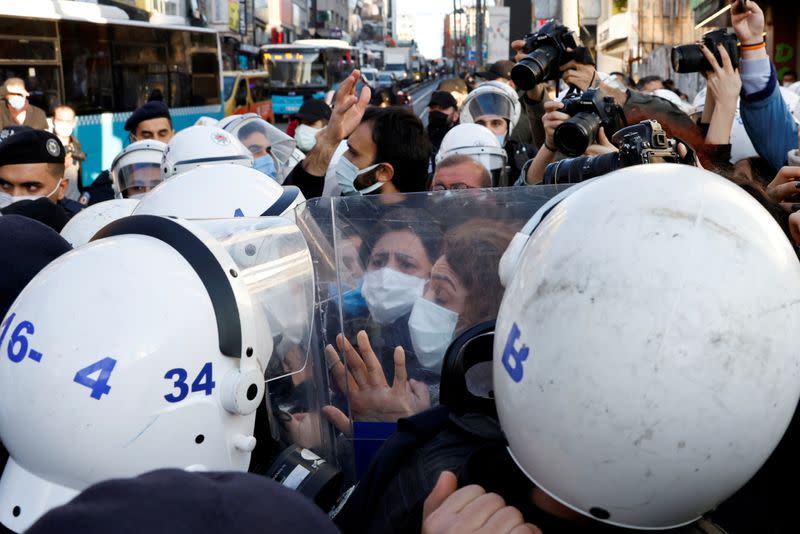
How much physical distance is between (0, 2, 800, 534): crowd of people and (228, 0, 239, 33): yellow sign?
47.3 m

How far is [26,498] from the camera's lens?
6.99 ft

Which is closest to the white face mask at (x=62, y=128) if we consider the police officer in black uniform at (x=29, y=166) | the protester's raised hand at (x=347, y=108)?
the police officer in black uniform at (x=29, y=166)

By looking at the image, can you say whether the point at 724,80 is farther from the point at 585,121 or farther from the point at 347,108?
the point at 347,108

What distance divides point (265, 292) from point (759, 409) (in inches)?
48.9

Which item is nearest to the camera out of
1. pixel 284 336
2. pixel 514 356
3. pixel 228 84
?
pixel 514 356

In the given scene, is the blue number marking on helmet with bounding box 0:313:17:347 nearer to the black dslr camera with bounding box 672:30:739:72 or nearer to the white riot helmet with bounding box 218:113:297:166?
the black dslr camera with bounding box 672:30:739:72

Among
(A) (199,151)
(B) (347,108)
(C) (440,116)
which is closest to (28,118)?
(C) (440,116)

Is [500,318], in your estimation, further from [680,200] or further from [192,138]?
[192,138]

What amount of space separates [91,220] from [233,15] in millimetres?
48394

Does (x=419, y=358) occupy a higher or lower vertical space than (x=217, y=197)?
lower

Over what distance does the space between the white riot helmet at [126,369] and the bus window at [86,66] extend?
1430cm

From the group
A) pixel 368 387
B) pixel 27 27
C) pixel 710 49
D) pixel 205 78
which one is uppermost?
pixel 27 27

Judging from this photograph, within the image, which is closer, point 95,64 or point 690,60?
point 690,60

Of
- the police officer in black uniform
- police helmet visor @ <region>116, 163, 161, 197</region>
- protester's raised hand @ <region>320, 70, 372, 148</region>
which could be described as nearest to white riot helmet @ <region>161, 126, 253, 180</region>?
protester's raised hand @ <region>320, 70, 372, 148</region>
